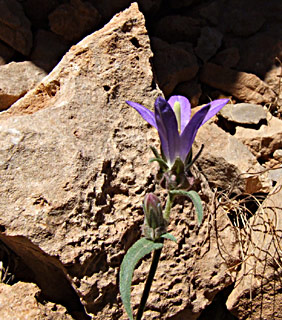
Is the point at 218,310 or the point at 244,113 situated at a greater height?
the point at 244,113

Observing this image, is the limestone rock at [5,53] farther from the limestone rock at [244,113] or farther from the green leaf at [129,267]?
the green leaf at [129,267]

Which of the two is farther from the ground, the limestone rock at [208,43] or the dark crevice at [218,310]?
the limestone rock at [208,43]

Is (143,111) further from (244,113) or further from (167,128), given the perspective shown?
(244,113)

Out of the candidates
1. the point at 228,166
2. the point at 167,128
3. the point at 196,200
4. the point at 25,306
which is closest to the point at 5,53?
the point at 228,166

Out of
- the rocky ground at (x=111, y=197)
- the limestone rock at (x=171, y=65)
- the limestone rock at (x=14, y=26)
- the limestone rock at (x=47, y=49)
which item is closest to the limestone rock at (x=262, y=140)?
the rocky ground at (x=111, y=197)

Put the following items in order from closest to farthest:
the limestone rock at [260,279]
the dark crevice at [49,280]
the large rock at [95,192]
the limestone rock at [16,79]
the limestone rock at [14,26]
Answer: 1. the large rock at [95,192]
2. the dark crevice at [49,280]
3. the limestone rock at [260,279]
4. the limestone rock at [16,79]
5. the limestone rock at [14,26]

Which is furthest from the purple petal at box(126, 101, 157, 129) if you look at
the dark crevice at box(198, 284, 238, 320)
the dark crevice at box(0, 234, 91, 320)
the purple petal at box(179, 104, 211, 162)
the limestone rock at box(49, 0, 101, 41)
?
the limestone rock at box(49, 0, 101, 41)

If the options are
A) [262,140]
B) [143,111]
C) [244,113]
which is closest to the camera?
[143,111]
